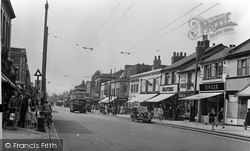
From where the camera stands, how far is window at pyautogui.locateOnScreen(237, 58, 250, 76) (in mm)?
26062

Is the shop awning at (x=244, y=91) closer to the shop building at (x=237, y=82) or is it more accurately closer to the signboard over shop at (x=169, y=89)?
the shop building at (x=237, y=82)

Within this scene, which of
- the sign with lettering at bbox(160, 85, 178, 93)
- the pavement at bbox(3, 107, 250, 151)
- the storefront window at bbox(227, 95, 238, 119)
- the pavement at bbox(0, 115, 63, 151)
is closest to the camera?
the pavement at bbox(0, 115, 63, 151)

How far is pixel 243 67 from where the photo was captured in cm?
2659

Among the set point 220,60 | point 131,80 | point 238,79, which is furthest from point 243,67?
point 131,80

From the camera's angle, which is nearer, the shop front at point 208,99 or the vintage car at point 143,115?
the vintage car at point 143,115

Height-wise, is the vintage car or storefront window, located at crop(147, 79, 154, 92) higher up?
storefront window, located at crop(147, 79, 154, 92)

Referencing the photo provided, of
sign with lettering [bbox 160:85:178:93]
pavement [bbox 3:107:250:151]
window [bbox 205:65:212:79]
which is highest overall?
window [bbox 205:65:212:79]

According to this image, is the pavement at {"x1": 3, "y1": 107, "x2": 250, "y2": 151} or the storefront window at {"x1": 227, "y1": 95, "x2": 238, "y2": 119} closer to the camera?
the pavement at {"x1": 3, "y1": 107, "x2": 250, "y2": 151}

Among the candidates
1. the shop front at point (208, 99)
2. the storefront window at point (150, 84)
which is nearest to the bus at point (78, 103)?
the storefront window at point (150, 84)

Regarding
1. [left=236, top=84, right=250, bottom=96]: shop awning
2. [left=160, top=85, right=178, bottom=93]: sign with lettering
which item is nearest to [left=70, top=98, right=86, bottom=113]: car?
[left=160, top=85, right=178, bottom=93]: sign with lettering

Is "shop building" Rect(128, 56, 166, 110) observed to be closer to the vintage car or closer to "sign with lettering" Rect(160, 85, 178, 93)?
"sign with lettering" Rect(160, 85, 178, 93)

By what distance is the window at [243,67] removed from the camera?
26062mm

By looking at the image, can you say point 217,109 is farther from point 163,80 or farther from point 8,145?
point 8,145

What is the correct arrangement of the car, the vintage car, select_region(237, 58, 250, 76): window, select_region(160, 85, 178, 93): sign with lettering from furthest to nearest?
the car
select_region(160, 85, 178, 93): sign with lettering
the vintage car
select_region(237, 58, 250, 76): window
